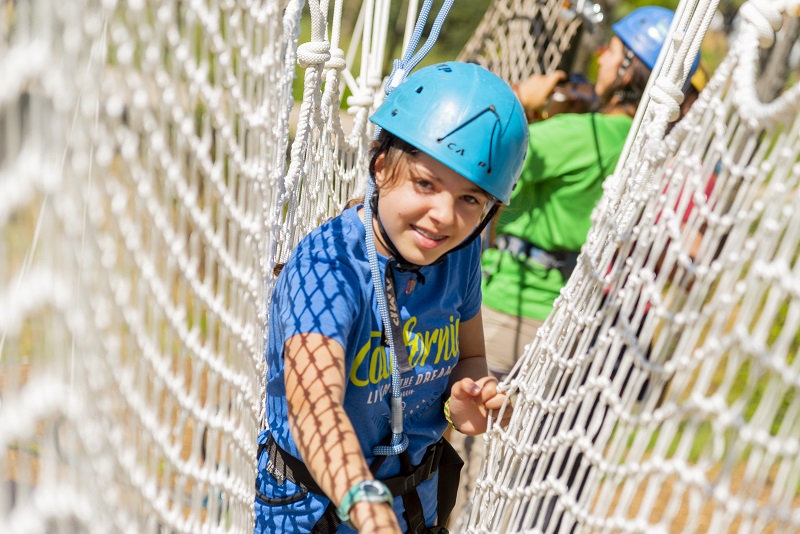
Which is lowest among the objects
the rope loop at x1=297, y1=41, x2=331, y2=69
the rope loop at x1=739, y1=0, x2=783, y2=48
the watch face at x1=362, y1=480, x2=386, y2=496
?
the watch face at x1=362, y1=480, x2=386, y2=496

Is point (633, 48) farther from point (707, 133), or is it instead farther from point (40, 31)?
point (40, 31)

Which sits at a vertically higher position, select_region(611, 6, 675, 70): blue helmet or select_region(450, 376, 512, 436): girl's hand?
select_region(611, 6, 675, 70): blue helmet

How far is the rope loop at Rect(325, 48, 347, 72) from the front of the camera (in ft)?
5.28

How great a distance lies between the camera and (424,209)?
1.18 meters

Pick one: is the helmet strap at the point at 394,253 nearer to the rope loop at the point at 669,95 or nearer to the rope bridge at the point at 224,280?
the rope bridge at the point at 224,280

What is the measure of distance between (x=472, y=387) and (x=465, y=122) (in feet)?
1.39

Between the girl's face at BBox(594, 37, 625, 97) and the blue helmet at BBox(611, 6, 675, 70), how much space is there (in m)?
0.04

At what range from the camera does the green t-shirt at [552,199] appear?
2082mm

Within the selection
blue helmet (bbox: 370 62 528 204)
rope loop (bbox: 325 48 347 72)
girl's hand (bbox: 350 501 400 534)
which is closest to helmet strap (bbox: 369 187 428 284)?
blue helmet (bbox: 370 62 528 204)

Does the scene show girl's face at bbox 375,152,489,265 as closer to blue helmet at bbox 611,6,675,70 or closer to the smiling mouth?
the smiling mouth

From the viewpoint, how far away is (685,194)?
3.35 ft

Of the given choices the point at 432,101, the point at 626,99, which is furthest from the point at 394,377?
the point at 626,99

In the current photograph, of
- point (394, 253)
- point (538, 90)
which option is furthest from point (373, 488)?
point (538, 90)

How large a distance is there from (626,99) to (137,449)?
1794mm
